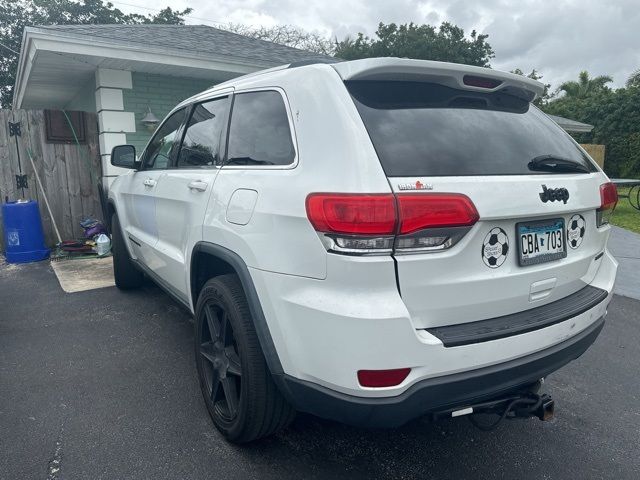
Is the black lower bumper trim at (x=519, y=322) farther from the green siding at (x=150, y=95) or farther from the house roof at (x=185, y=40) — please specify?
the green siding at (x=150, y=95)

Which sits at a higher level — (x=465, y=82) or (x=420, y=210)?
(x=465, y=82)

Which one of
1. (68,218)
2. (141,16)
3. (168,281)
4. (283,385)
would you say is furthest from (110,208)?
(141,16)

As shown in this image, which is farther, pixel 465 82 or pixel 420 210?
pixel 465 82

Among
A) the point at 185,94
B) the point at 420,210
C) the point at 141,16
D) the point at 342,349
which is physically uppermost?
the point at 141,16

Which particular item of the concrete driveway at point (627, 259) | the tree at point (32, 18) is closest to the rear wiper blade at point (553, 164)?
the concrete driveway at point (627, 259)

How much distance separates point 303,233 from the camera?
1.77m

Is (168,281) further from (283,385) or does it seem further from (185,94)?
(185,94)

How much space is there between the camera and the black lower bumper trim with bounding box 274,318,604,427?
1.69 metres

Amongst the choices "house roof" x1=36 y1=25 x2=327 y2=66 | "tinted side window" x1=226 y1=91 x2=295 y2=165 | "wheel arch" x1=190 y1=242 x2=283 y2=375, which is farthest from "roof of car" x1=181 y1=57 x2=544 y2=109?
"house roof" x1=36 y1=25 x2=327 y2=66

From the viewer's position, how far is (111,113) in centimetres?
742

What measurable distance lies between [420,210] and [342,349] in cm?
57

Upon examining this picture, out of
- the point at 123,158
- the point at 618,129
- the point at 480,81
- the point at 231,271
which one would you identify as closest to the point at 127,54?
the point at 123,158

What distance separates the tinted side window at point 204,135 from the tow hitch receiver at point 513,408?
1800 mm

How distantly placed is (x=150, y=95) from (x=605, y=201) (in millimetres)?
7323
